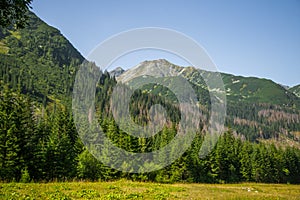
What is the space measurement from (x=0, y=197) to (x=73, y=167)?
3475 cm

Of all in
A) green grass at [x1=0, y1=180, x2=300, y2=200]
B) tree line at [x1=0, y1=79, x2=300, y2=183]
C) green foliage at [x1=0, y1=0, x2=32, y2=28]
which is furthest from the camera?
tree line at [x1=0, y1=79, x2=300, y2=183]

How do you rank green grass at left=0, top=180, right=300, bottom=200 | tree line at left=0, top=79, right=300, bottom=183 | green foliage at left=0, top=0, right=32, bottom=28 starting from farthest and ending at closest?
tree line at left=0, top=79, right=300, bottom=183, green grass at left=0, top=180, right=300, bottom=200, green foliage at left=0, top=0, right=32, bottom=28

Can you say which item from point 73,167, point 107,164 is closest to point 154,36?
point 107,164

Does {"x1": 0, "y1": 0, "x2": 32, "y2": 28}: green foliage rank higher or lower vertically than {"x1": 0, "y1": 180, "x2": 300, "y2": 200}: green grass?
higher

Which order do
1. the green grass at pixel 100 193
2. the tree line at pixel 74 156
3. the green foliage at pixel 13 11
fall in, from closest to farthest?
the green foliage at pixel 13 11, the green grass at pixel 100 193, the tree line at pixel 74 156

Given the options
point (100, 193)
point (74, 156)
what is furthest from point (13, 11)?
point (74, 156)

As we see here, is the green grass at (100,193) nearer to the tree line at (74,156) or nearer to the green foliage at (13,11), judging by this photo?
the green foliage at (13,11)

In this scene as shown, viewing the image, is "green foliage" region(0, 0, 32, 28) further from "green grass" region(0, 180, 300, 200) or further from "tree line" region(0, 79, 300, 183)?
"tree line" region(0, 79, 300, 183)

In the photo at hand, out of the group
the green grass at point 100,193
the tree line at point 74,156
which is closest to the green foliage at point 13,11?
the green grass at point 100,193

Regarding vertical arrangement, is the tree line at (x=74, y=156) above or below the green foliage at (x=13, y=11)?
below

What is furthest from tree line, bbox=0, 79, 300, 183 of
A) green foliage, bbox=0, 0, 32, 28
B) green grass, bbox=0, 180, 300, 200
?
green foliage, bbox=0, 0, 32, 28

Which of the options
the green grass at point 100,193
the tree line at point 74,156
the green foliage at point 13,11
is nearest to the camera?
the green foliage at point 13,11

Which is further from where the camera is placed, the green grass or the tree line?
the tree line

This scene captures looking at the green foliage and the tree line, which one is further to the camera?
the tree line
